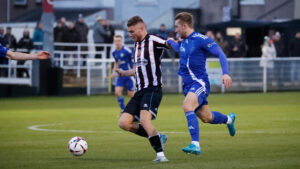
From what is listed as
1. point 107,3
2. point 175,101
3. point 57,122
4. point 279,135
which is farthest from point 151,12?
point 279,135

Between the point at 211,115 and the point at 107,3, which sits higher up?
the point at 107,3

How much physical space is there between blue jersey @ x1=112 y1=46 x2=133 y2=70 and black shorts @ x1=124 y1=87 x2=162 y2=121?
9806 millimetres

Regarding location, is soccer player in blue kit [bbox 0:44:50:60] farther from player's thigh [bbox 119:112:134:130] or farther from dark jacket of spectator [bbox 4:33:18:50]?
dark jacket of spectator [bbox 4:33:18:50]

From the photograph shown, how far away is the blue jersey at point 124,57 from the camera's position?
1995cm

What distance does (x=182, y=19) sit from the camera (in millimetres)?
10414

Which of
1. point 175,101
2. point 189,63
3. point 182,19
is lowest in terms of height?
point 175,101

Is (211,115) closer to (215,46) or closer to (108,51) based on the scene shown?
(215,46)

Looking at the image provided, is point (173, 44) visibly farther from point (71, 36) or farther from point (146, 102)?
point (71, 36)

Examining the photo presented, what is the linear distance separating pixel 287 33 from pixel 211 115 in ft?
74.9

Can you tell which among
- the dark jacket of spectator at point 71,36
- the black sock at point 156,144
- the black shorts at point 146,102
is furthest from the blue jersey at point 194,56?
the dark jacket of spectator at point 71,36

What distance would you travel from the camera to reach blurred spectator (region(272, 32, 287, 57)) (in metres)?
31.1

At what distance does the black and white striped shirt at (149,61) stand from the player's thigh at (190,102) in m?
0.46

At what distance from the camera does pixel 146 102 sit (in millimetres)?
9945

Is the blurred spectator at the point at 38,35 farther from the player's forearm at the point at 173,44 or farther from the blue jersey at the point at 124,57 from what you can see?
the player's forearm at the point at 173,44
